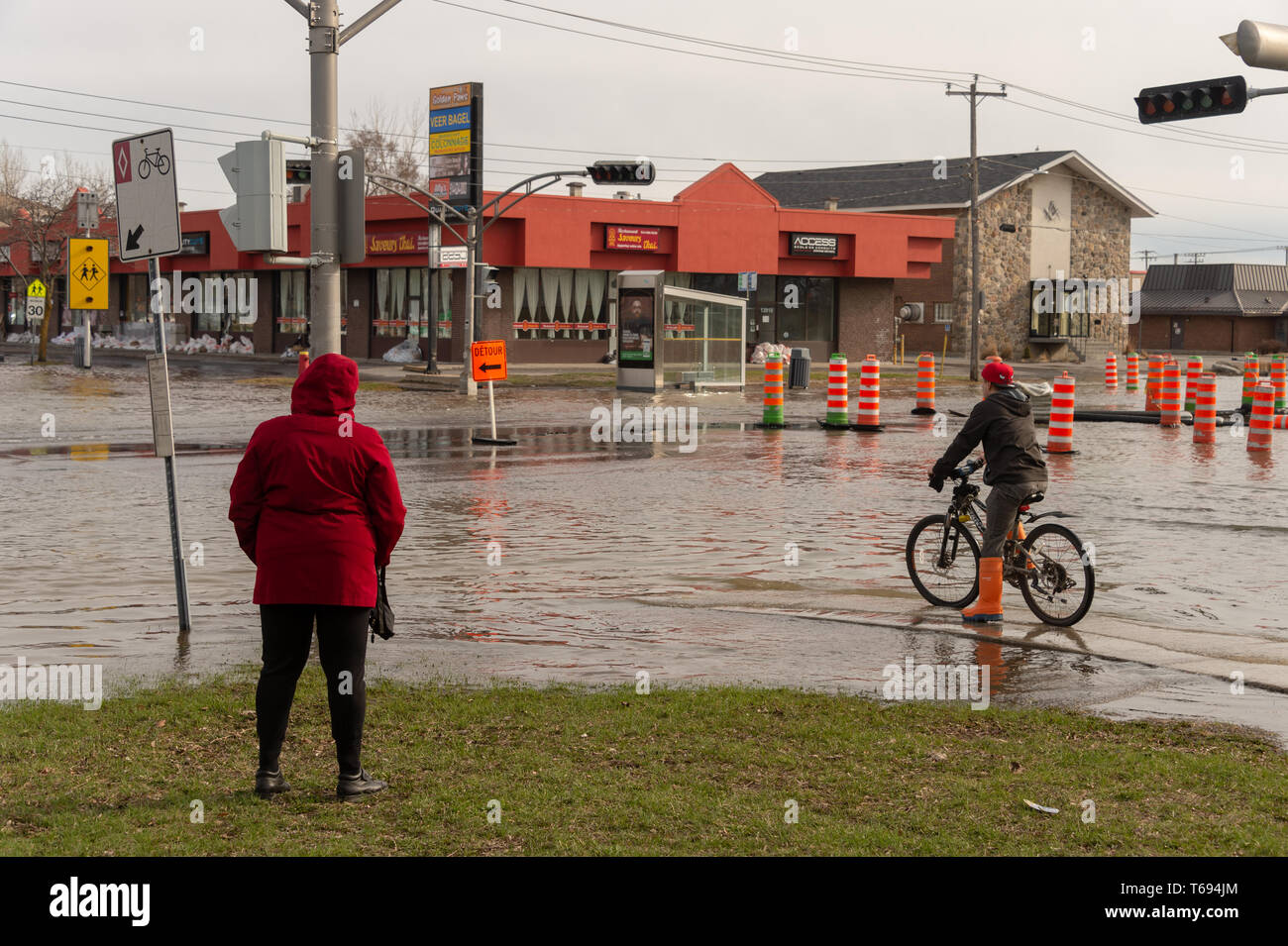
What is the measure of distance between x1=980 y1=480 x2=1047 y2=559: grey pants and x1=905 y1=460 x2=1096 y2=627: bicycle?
0.08m

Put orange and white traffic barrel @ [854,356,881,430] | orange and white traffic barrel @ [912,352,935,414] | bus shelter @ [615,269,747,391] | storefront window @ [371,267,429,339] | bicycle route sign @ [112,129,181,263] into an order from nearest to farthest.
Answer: bicycle route sign @ [112,129,181,263]
orange and white traffic barrel @ [854,356,881,430]
orange and white traffic barrel @ [912,352,935,414]
bus shelter @ [615,269,747,391]
storefront window @ [371,267,429,339]

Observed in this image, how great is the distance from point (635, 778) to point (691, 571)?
6030 mm

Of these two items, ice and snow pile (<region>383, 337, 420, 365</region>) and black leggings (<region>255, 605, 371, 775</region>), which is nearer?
black leggings (<region>255, 605, 371, 775</region>)

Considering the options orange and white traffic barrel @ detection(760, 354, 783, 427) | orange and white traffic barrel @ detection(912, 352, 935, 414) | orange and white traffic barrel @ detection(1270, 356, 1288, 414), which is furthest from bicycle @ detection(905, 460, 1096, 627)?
orange and white traffic barrel @ detection(1270, 356, 1288, 414)

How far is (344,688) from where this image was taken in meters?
6.01

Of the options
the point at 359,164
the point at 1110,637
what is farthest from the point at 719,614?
the point at 359,164

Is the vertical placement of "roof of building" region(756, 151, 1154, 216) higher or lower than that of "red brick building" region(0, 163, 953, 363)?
higher

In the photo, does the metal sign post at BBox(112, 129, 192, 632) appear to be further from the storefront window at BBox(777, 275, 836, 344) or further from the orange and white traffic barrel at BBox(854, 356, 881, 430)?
the storefront window at BBox(777, 275, 836, 344)

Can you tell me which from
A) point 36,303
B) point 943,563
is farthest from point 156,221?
point 36,303

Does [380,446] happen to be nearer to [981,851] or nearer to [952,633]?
[981,851]

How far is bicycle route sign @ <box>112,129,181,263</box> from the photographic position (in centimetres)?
909

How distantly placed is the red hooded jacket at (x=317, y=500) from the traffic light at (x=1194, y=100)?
14.4m

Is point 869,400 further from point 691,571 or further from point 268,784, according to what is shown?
point 268,784

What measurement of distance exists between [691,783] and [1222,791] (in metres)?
2.19
